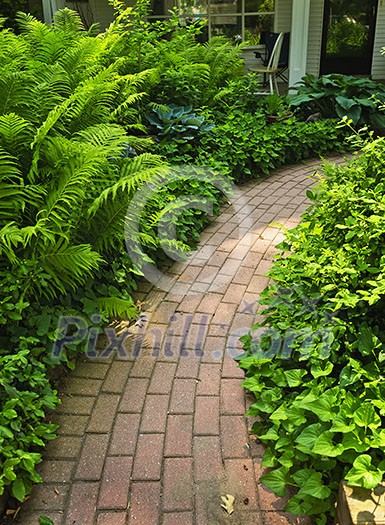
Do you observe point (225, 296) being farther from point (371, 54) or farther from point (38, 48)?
point (371, 54)

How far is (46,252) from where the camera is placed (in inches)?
93.4

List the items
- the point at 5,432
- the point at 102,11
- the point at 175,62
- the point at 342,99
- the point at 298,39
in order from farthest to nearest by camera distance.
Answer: the point at 102,11 → the point at 298,39 → the point at 342,99 → the point at 175,62 → the point at 5,432

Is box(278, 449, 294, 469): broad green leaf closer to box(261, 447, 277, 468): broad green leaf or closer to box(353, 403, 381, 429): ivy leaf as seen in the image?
box(261, 447, 277, 468): broad green leaf

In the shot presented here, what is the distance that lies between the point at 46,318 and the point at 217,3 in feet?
28.4

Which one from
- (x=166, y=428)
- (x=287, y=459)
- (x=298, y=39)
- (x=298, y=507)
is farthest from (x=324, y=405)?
(x=298, y=39)

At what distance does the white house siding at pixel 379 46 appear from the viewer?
845cm

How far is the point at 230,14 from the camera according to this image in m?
9.25

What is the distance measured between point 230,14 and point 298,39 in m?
2.23

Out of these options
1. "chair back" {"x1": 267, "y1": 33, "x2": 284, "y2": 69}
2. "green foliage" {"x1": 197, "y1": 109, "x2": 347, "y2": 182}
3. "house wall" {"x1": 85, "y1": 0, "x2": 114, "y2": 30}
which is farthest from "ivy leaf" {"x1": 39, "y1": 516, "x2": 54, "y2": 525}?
"house wall" {"x1": 85, "y1": 0, "x2": 114, "y2": 30}

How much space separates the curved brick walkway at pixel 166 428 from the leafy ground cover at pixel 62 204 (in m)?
0.14

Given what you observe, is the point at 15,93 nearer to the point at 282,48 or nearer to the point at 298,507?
the point at 298,507

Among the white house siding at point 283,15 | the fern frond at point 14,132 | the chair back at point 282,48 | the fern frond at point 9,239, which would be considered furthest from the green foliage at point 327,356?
the white house siding at point 283,15

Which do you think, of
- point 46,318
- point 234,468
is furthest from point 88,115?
point 234,468

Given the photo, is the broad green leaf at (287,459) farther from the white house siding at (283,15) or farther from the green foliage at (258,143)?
the white house siding at (283,15)
